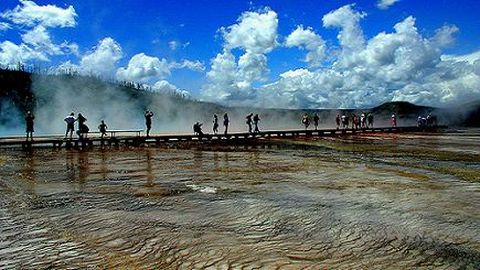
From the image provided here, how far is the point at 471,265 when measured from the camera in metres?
3.98

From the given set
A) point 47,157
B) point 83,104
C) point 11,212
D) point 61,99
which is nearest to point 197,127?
point 47,157

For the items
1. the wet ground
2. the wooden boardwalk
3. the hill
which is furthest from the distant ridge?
the wet ground

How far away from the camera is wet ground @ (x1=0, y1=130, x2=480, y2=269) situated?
13.6 feet

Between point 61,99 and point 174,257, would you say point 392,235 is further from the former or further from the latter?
point 61,99

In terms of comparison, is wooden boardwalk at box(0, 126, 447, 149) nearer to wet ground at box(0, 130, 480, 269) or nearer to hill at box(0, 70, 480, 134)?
wet ground at box(0, 130, 480, 269)

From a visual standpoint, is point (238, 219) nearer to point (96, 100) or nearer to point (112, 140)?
point (112, 140)

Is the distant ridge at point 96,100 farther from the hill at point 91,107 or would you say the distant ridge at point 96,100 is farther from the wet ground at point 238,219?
the wet ground at point 238,219

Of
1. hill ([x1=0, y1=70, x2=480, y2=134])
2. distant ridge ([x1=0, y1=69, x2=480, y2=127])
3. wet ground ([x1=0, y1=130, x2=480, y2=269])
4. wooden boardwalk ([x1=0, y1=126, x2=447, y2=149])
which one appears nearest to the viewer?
wet ground ([x1=0, y1=130, x2=480, y2=269])

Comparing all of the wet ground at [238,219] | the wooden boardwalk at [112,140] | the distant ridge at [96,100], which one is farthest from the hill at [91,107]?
the wet ground at [238,219]

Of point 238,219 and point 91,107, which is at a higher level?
point 91,107

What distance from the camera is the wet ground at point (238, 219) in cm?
415

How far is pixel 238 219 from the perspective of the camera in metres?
5.69

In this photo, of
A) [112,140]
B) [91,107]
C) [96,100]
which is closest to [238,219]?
[112,140]

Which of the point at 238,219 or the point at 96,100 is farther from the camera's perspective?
the point at 96,100
